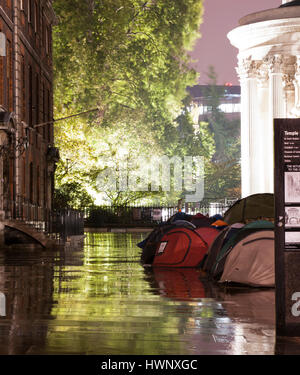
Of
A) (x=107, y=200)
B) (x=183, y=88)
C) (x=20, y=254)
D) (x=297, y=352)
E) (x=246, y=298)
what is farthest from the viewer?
(x=183, y=88)

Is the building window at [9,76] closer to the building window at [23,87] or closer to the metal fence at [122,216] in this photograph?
the building window at [23,87]

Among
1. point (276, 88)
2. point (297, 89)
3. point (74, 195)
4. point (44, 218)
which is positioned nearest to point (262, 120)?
point (276, 88)

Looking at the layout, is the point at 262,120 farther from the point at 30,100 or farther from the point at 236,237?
the point at 236,237

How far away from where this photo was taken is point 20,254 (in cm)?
2547

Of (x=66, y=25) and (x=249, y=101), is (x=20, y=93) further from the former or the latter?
(x=66, y=25)

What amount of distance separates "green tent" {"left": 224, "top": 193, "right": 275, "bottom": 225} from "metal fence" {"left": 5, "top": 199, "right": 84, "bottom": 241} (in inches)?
311

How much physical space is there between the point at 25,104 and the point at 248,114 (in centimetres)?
1951

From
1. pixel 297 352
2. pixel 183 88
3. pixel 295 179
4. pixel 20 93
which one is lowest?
pixel 297 352

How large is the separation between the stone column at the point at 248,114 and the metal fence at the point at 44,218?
61.2ft

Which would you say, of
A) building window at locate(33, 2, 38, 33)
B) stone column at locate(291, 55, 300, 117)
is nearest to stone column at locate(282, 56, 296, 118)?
stone column at locate(291, 55, 300, 117)

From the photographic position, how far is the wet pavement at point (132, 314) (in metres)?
8.63

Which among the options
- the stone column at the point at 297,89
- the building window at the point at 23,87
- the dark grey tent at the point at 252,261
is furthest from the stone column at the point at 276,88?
the dark grey tent at the point at 252,261
